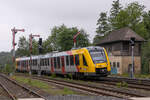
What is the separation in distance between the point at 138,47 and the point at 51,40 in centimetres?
4385

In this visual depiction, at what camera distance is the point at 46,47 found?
3179 inches

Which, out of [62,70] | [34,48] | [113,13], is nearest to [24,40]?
[34,48]

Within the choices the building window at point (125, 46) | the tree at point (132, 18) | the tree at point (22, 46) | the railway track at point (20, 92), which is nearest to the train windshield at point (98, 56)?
Answer: the railway track at point (20, 92)

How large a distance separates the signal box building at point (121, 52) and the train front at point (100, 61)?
18.7m

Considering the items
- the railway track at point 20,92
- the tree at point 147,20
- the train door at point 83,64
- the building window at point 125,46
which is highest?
the tree at point 147,20

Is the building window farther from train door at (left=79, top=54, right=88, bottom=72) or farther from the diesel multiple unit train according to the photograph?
train door at (left=79, top=54, right=88, bottom=72)

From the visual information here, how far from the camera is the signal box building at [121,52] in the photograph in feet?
132

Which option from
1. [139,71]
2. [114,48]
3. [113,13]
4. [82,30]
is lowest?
[139,71]

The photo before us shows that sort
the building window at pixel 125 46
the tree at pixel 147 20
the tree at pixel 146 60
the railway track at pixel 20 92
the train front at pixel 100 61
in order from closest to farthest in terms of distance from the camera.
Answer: the railway track at pixel 20 92 → the train front at pixel 100 61 → the tree at pixel 146 60 → the building window at pixel 125 46 → the tree at pixel 147 20

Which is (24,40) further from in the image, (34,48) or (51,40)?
(51,40)

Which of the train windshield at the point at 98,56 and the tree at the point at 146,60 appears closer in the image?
the train windshield at the point at 98,56

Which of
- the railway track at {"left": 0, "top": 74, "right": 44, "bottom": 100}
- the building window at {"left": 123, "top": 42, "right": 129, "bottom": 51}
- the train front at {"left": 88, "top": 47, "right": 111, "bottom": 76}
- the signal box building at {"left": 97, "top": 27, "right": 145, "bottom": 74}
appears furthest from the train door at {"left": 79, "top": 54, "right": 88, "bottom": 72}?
the building window at {"left": 123, "top": 42, "right": 129, "bottom": 51}

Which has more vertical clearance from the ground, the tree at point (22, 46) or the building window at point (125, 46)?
the tree at point (22, 46)

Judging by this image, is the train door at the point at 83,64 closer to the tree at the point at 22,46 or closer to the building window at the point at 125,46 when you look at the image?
the building window at the point at 125,46
